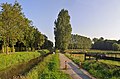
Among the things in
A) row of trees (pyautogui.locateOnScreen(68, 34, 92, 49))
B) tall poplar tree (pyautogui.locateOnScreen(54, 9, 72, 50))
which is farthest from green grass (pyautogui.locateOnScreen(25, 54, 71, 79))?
row of trees (pyautogui.locateOnScreen(68, 34, 92, 49))

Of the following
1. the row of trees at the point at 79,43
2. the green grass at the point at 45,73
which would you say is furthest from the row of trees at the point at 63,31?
the green grass at the point at 45,73

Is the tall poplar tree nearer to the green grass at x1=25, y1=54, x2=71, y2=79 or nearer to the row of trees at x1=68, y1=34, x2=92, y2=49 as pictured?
the row of trees at x1=68, y1=34, x2=92, y2=49

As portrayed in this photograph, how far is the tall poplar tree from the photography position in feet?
355

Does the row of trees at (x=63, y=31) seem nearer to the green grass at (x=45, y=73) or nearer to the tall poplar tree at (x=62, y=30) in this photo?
the tall poplar tree at (x=62, y=30)

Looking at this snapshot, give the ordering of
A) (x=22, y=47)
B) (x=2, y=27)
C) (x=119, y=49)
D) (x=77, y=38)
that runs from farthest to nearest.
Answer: (x=77, y=38) < (x=119, y=49) < (x=22, y=47) < (x=2, y=27)

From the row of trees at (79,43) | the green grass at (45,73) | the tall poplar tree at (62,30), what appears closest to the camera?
the green grass at (45,73)

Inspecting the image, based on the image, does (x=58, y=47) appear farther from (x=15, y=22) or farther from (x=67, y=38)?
(x=15, y=22)

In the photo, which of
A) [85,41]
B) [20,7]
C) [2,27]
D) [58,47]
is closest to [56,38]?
[58,47]

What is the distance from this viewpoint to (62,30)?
109938mm

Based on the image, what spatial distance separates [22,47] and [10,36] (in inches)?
1418

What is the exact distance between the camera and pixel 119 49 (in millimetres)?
152750

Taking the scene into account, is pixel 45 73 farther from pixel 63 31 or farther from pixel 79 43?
pixel 79 43

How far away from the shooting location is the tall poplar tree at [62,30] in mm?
108062

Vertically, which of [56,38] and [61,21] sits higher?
[61,21]
